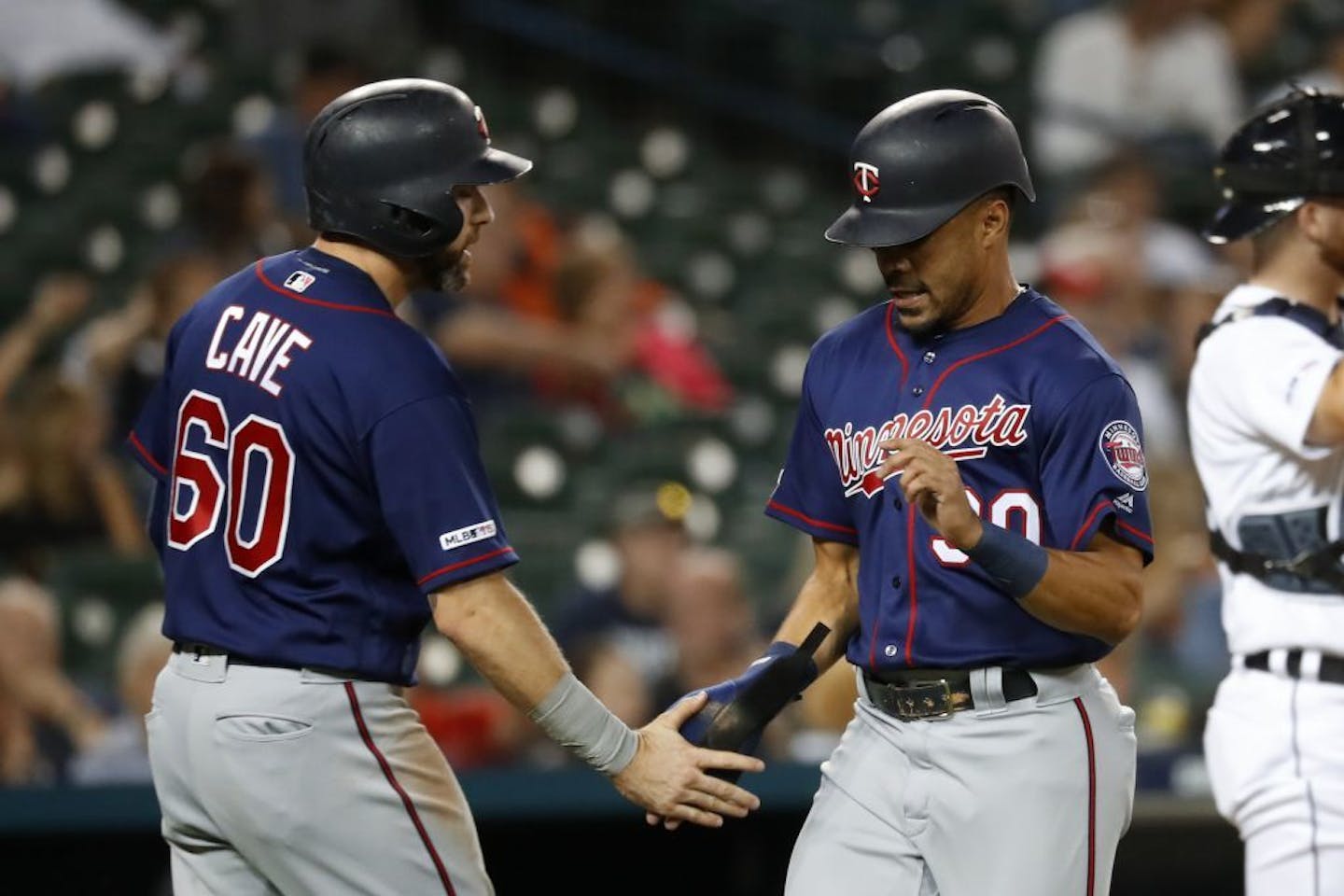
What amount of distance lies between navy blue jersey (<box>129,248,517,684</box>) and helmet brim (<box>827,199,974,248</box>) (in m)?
0.66

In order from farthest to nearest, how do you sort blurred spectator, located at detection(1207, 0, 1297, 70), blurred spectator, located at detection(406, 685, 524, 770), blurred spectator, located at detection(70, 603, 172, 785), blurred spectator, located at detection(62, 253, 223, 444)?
blurred spectator, located at detection(1207, 0, 1297, 70), blurred spectator, located at detection(62, 253, 223, 444), blurred spectator, located at detection(406, 685, 524, 770), blurred spectator, located at detection(70, 603, 172, 785)

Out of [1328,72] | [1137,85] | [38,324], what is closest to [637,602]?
[38,324]

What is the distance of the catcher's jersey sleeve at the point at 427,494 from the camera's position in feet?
9.09

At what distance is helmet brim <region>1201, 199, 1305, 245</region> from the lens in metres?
3.22

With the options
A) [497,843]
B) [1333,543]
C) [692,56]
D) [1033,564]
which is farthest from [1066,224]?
[1033,564]

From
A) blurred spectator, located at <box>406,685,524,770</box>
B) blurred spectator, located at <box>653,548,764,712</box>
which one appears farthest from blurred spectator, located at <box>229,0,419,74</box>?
blurred spectator, located at <box>406,685,524,770</box>

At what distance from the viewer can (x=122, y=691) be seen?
488 centimetres

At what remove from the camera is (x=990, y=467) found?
2789 mm

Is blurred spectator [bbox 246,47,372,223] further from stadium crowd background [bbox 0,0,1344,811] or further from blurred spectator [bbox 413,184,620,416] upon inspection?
blurred spectator [bbox 413,184,620,416]

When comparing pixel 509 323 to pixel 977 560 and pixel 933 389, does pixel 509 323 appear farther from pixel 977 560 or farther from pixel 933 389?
pixel 977 560

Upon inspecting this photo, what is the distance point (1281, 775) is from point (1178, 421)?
12.2 ft

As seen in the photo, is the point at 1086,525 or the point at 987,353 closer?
the point at 1086,525

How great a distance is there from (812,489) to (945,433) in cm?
32

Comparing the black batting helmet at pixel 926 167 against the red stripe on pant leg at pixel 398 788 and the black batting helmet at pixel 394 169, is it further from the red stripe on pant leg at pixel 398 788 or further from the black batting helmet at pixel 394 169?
the red stripe on pant leg at pixel 398 788
